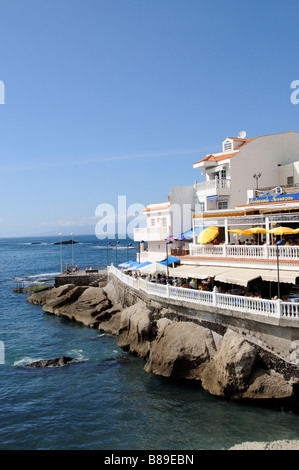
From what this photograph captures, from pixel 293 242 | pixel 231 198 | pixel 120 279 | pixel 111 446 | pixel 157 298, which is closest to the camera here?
pixel 111 446

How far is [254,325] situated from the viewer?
60.4 feet

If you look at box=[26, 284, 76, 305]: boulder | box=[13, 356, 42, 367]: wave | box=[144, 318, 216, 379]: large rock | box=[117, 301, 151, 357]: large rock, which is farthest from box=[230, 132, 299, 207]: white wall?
box=[26, 284, 76, 305]: boulder

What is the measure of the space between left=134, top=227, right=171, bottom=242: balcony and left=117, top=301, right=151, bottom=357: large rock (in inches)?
457

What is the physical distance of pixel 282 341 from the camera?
1722 centimetres

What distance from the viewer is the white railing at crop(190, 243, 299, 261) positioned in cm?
2066

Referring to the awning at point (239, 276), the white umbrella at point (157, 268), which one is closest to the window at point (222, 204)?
the white umbrella at point (157, 268)

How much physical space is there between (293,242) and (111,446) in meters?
14.8

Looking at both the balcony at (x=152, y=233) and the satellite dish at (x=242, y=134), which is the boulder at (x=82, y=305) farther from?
the satellite dish at (x=242, y=134)

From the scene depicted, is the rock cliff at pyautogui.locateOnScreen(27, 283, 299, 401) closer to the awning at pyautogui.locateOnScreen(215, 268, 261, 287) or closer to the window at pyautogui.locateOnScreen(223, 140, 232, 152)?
the awning at pyautogui.locateOnScreen(215, 268, 261, 287)

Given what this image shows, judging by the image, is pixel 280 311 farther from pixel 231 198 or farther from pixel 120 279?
pixel 120 279

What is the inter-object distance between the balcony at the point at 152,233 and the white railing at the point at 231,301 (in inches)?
416

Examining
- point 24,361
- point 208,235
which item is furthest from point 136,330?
point 208,235

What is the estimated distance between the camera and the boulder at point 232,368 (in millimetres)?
17047

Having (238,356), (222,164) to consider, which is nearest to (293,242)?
(238,356)
